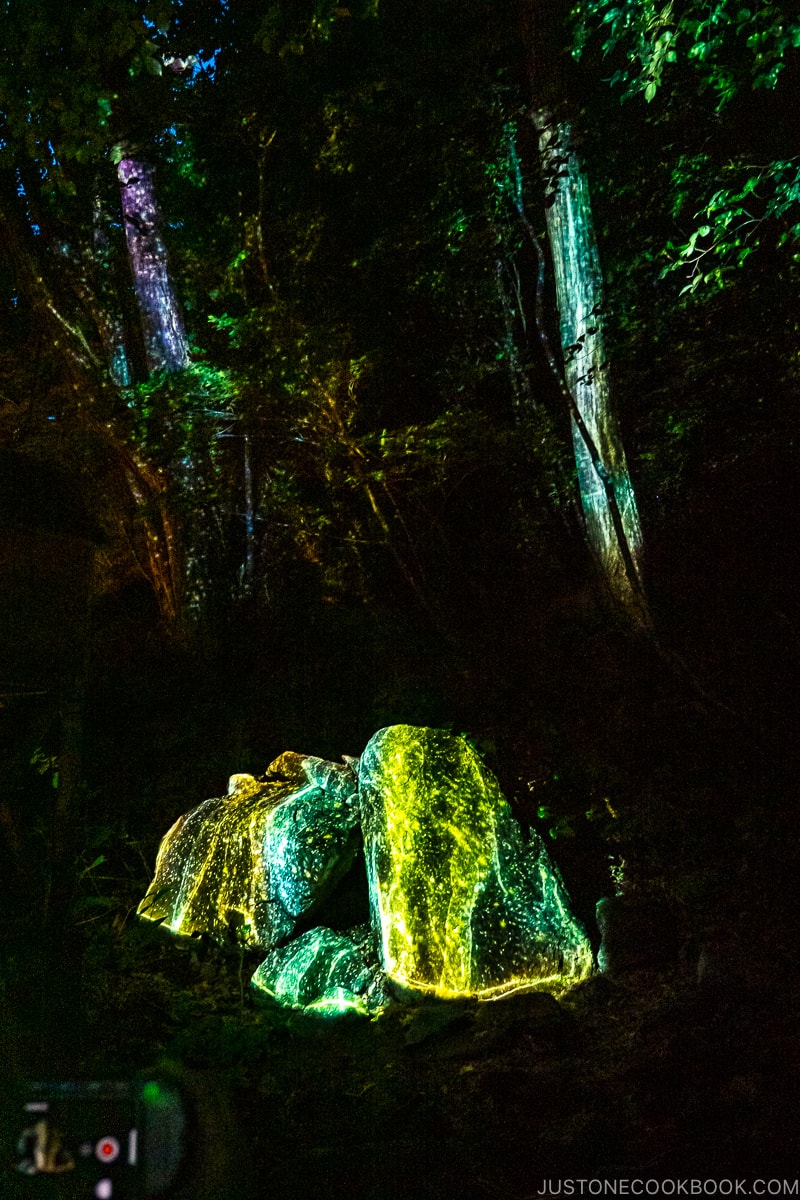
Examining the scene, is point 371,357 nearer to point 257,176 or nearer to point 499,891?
point 257,176

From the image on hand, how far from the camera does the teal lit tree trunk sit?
28.4 ft

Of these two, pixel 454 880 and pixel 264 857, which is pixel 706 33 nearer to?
pixel 454 880

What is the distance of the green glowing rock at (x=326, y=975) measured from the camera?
248 inches

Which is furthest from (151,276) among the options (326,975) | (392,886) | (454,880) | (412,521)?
(326,975)

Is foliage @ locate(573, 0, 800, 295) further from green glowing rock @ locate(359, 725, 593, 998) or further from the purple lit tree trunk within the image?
the purple lit tree trunk

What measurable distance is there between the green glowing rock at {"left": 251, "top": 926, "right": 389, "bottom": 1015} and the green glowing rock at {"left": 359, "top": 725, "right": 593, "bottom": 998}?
0.63 feet

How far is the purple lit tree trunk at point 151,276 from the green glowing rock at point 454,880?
639 cm

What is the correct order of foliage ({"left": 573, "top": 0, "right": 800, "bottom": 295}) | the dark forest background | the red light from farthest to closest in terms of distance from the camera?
foliage ({"left": 573, "top": 0, "right": 800, "bottom": 295}) → the dark forest background → the red light

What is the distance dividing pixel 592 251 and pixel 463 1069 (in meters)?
7.43

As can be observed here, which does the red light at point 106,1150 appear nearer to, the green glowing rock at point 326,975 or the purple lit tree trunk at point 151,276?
the green glowing rock at point 326,975

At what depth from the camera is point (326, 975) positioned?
6531 mm

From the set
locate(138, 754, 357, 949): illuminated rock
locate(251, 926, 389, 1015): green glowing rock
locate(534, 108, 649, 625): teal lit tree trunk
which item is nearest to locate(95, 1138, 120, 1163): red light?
locate(251, 926, 389, 1015): green glowing rock

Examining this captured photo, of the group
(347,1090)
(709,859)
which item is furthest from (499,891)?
(347,1090)

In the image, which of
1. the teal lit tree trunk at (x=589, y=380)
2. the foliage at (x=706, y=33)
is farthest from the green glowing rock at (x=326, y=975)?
the foliage at (x=706, y=33)
